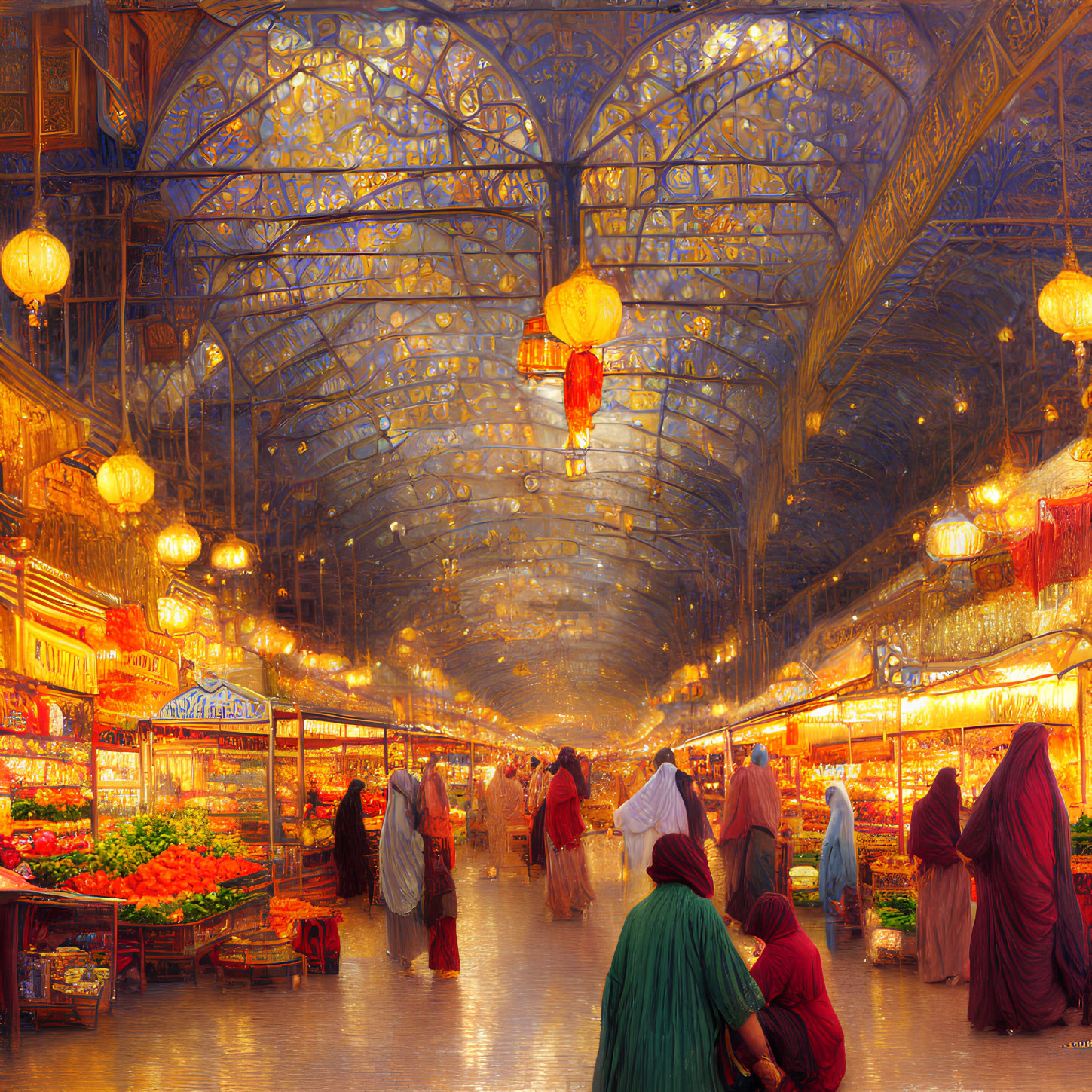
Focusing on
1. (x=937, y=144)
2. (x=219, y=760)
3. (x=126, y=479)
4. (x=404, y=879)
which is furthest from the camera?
(x=219, y=760)

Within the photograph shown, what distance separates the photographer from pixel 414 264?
38.2ft

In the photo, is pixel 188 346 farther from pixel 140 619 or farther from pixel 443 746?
pixel 443 746

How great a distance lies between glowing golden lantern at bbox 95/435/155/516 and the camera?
8539 mm

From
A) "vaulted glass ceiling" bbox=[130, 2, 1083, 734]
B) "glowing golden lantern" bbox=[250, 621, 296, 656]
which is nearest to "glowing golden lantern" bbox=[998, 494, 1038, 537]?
"vaulted glass ceiling" bbox=[130, 2, 1083, 734]

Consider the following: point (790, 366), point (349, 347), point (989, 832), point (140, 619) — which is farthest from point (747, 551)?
point (989, 832)

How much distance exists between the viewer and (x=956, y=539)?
991 cm

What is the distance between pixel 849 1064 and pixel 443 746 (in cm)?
2095

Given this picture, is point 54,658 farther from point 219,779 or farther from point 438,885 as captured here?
point 438,885

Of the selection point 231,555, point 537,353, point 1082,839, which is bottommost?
point 1082,839

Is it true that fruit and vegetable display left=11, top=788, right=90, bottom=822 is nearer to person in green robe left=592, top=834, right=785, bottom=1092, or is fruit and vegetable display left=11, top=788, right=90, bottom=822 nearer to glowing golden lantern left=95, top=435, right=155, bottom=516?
glowing golden lantern left=95, top=435, right=155, bottom=516

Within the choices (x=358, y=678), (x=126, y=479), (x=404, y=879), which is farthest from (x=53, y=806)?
(x=358, y=678)

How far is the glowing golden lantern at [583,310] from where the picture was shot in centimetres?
666

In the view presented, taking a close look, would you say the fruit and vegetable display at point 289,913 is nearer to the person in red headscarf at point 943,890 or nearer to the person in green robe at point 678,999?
the person in red headscarf at point 943,890

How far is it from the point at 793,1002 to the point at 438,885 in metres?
4.00
